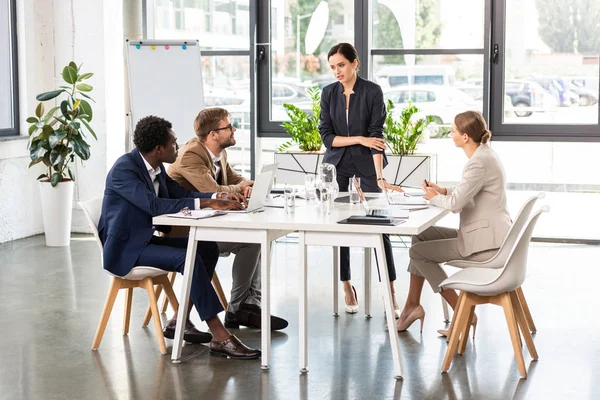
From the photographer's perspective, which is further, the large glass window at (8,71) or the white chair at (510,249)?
the large glass window at (8,71)

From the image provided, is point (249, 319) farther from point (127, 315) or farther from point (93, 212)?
point (93, 212)

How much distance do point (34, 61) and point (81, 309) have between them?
144 inches

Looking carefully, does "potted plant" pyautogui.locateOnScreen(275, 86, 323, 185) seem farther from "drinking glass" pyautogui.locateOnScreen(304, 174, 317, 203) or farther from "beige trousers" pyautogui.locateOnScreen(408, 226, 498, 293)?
"beige trousers" pyautogui.locateOnScreen(408, 226, 498, 293)

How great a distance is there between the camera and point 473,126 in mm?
4703

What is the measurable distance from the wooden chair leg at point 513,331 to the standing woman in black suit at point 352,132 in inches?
50.3

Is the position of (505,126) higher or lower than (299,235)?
higher

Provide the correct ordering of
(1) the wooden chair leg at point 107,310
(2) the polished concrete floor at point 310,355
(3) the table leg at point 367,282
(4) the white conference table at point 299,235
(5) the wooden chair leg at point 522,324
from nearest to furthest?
(2) the polished concrete floor at point 310,355, (4) the white conference table at point 299,235, (5) the wooden chair leg at point 522,324, (1) the wooden chair leg at point 107,310, (3) the table leg at point 367,282

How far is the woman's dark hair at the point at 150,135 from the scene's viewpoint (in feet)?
15.5

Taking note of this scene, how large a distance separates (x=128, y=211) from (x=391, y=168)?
144 inches

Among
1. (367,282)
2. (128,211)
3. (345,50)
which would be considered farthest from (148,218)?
(345,50)

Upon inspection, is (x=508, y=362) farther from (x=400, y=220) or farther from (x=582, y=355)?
(x=400, y=220)

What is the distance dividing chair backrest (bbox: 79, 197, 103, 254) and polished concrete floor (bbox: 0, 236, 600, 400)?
0.63 m

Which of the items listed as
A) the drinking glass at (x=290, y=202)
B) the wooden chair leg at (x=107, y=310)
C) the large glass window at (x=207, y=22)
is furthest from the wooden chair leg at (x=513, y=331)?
the large glass window at (x=207, y=22)

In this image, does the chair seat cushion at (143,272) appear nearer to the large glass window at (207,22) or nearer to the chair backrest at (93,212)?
the chair backrest at (93,212)
